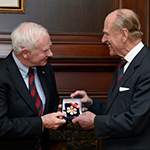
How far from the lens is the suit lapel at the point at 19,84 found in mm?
1985

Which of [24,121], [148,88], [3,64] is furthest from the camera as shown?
[3,64]

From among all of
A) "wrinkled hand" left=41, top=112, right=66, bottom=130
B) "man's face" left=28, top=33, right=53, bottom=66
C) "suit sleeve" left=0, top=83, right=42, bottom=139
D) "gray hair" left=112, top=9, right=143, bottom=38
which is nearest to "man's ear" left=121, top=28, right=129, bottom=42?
"gray hair" left=112, top=9, right=143, bottom=38

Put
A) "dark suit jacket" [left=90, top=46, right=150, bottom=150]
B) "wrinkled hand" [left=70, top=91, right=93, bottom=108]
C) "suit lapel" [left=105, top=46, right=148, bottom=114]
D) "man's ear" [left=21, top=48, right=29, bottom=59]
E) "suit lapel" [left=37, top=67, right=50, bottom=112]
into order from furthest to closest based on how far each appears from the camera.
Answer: "wrinkled hand" [left=70, top=91, right=93, bottom=108] → "suit lapel" [left=37, top=67, right=50, bottom=112] → "man's ear" [left=21, top=48, right=29, bottom=59] → "suit lapel" [left=105, top=46, right=148, bottom=114] → "dark suit jacket" [left=90, top=46, right=150, bottom=150]

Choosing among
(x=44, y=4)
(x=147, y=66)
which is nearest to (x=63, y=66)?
(x=44, y=4)

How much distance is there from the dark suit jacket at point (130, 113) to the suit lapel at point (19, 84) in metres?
0.60

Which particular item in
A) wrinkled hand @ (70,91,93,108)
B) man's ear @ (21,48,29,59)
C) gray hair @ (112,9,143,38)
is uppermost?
gray hair @ (112,9,143,38)

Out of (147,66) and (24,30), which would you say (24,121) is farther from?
(147,66)

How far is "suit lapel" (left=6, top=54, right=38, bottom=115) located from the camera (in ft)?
6.51

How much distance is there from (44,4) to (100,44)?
0.87 meters

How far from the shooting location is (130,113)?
1.70m

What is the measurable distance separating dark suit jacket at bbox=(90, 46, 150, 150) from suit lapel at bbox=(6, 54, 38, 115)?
0.60 m

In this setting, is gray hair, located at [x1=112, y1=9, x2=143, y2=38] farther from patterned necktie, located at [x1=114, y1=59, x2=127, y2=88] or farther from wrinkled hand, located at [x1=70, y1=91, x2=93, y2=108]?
wrinkled hand, located at [x1=70, y1=91, x2=93, y2=108]

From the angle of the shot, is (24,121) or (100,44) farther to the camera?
(100,44)

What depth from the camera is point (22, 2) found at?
275 centimetres
